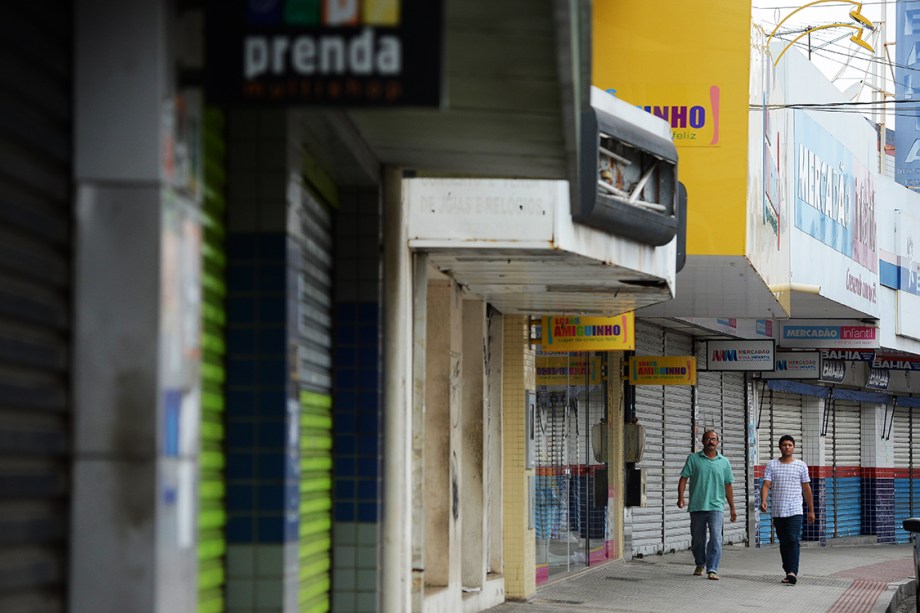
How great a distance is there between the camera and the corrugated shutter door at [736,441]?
25969 mm

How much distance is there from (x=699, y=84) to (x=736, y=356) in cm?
917

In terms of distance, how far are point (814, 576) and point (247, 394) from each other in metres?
14.9

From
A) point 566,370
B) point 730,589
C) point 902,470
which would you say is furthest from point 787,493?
point 902,470

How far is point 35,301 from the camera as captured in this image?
4.42m

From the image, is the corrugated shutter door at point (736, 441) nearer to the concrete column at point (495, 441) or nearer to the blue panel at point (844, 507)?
the blue panel at point (844, 507)

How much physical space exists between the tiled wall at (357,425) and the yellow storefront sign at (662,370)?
12086 mm

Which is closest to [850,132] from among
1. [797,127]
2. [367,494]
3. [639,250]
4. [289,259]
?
[797,127]

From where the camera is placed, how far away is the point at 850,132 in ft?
83.0

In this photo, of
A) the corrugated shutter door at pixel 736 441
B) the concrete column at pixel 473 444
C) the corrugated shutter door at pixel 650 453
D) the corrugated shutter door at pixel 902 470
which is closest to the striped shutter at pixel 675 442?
the corrugated shutter door at pixel 650 453

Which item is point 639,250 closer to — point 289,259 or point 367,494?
point 367,494

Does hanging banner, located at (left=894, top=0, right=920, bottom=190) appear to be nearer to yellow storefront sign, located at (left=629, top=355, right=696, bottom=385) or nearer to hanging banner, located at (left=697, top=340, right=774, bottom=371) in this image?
hanging banner, located at (left=697, top=340, right=774, bottom=371)

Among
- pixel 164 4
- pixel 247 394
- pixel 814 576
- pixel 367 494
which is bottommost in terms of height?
pixel 814 576

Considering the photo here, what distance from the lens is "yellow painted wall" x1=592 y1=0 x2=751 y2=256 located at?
15.1 meters

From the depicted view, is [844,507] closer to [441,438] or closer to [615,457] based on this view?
[615,457]
